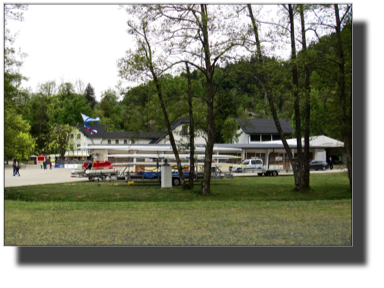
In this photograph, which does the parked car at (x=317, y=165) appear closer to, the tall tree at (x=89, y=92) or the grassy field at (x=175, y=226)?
the tall tree at (x=89, y=92)

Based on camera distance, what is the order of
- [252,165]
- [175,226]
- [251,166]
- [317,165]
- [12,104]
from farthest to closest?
[317,165] → [252,165] → [251,166] → [12,104] → [175,226]

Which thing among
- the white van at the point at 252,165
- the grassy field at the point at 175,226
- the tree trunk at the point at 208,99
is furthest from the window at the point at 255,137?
the grassy field at the point at 175,226

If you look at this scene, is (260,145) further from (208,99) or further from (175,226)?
(175,226)

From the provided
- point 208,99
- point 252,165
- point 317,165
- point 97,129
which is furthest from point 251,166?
point 97,129

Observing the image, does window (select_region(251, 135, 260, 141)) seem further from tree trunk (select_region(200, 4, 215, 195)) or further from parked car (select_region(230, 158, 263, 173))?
tree trunk (select_region(200, 4, 215, 195))

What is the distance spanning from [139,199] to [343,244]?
39.2ft

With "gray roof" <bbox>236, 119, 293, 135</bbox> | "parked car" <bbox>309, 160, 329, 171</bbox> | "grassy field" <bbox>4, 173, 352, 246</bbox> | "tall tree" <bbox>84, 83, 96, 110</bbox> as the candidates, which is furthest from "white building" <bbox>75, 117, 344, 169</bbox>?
"grassy field" <bbox>4, 173, 352, 246</bbox>

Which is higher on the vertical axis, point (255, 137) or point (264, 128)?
point (264, 128)

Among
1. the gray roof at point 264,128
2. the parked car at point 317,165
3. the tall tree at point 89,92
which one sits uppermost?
Result: the tall tree at point 89,92

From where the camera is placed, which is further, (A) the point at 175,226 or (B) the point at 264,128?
(B) the point at 264,128
